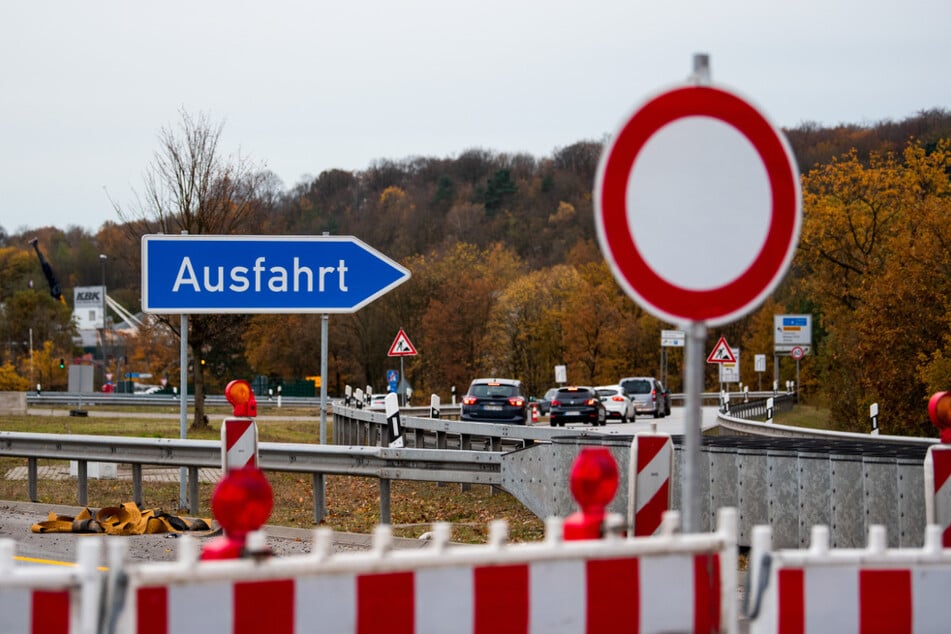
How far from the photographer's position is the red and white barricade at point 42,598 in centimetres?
430

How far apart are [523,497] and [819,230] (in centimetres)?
4746

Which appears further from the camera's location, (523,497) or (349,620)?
(523,497)

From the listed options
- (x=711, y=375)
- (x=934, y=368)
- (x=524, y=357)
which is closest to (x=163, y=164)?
(x=934, y=368)

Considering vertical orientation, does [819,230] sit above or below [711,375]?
above

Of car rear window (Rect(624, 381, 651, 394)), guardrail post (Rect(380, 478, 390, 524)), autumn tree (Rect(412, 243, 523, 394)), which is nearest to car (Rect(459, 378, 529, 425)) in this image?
car rear window (Rect(624, 381, 651, 394))

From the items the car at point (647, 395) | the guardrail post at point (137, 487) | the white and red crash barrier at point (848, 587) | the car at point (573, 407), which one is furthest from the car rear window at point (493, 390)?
the white and red crash barrier at point (848, 587)

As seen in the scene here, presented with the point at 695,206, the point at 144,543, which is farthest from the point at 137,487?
the point at 695,206

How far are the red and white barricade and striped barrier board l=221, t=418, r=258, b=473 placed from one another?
773cm

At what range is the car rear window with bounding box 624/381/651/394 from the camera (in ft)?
212

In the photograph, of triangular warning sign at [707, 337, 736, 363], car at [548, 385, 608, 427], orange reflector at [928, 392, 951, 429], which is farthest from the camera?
car at [548, 385, 608, 427]

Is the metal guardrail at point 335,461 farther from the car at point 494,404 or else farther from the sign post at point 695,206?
the car at point 494,404

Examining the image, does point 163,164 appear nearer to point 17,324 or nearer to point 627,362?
point 627,362

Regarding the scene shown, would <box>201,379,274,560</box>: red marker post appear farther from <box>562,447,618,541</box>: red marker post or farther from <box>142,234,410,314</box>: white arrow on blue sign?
<box>142,234,410,314</box>: white arrow on blue sign

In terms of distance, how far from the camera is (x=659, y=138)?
4883 millimetres
